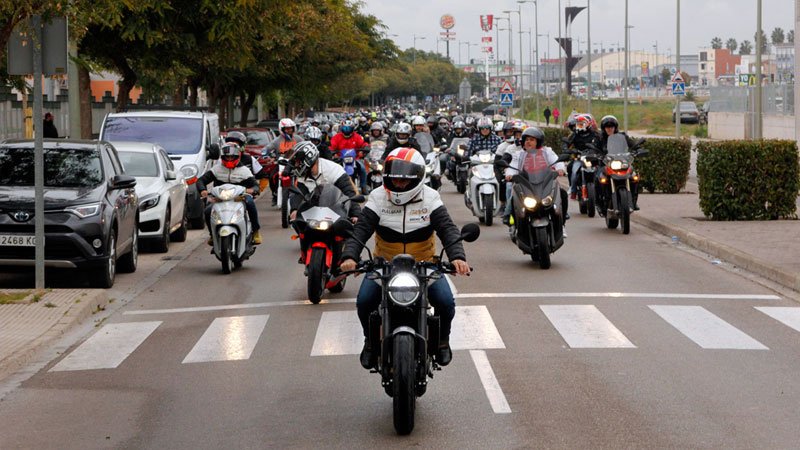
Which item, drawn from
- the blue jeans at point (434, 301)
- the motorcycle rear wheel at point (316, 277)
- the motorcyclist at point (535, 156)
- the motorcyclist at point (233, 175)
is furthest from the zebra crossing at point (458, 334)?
the motorcyclist at point (535, 156)

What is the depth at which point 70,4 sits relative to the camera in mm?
15867

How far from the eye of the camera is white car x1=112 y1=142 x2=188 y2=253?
1961 cm

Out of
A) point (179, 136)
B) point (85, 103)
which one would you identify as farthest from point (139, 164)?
point (85, 103)

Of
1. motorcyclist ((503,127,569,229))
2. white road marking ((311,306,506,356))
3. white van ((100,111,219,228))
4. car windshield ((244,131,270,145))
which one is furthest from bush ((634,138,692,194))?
white road marking ((311,306,506,356))

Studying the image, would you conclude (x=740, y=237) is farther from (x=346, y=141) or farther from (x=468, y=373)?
(x=346, y=141)

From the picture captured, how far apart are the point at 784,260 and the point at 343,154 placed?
1309 cm

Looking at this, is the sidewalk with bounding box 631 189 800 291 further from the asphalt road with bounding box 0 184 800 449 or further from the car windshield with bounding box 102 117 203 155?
the car windshield with bounding box 102 117 203 155

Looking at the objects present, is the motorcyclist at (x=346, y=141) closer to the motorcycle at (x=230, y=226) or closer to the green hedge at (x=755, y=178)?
the green hedge at (x=755, y=178)

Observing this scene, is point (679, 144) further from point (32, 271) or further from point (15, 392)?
point (15, 392)

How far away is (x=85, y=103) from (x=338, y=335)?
56.9 ft

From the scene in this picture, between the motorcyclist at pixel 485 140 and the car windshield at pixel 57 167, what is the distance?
9.18 metres

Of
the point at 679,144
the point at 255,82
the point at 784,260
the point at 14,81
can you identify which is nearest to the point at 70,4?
the point at 784,260

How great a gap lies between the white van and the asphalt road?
7984 mm

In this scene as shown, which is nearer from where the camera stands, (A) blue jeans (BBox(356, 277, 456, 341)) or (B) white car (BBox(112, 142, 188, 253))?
(A) blue jeans (BBox(356, 277, 456, 341))
